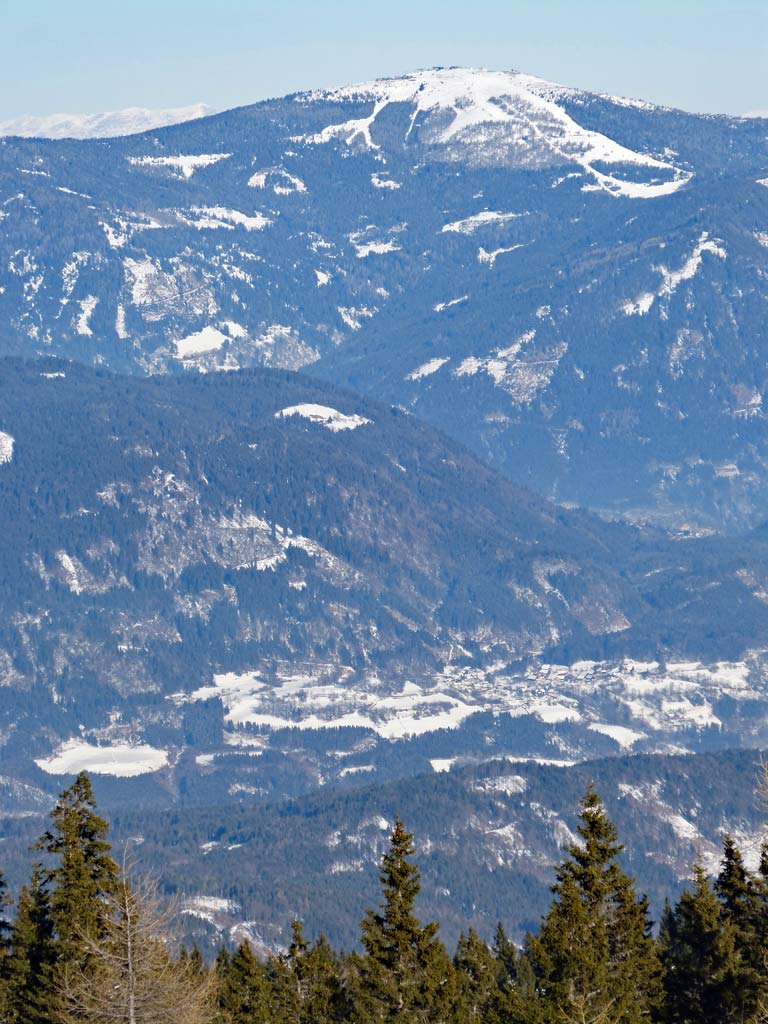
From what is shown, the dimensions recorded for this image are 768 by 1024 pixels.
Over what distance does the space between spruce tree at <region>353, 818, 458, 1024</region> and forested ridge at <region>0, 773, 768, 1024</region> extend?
63 millimetres

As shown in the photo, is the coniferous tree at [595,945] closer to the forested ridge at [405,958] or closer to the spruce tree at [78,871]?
the forested ridge at [405,958]

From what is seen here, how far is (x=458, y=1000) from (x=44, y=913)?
2402 centimetres

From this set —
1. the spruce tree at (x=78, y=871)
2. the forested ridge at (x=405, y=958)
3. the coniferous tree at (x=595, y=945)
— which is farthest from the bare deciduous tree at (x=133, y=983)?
the coniferous tree at (x=595, y=945)

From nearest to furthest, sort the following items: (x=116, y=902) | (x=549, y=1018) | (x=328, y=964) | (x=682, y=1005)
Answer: (x=549, y=1018)
(x=116, y=902)
(x=682, y=1005)
(x=328, y=964)

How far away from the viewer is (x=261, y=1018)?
148125 millimetres

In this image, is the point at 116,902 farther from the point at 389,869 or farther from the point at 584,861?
the point at 584,861

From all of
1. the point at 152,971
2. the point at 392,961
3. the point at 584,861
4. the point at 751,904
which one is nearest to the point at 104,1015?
the point at 152,971

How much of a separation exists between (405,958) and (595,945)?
8582mm

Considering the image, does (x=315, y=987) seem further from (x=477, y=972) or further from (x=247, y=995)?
(x=477, y=972)

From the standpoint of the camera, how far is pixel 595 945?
428ft

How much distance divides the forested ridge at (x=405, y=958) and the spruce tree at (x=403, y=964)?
6 centimetres

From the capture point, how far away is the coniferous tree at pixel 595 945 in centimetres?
12594

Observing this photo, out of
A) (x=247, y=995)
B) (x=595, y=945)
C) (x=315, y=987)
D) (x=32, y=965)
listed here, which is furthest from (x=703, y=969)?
(x=32, y=965)

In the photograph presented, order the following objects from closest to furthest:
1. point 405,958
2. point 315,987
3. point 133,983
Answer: point 133,983 < point 405,958 < point 315,987
